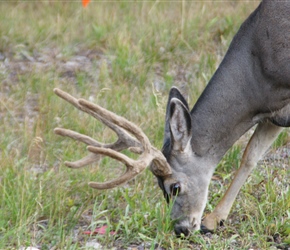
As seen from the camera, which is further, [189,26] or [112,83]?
[189,26]

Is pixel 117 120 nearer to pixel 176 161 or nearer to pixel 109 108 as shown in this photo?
pixel 176 161

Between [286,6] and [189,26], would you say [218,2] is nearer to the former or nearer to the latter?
[189,26]

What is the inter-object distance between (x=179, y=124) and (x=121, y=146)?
1.52 feet

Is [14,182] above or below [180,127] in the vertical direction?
below

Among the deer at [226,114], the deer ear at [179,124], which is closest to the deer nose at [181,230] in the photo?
the deer at [226,114]

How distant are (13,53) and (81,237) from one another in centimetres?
423

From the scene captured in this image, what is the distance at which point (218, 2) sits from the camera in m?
10.3

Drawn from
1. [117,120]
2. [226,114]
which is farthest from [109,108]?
[117,120]

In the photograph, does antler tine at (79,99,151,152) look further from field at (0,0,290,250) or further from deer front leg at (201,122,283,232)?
deer front leg at (201,122,283,232)

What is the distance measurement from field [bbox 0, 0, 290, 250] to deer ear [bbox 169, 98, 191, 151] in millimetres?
485

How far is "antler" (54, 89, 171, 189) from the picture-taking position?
5.41m

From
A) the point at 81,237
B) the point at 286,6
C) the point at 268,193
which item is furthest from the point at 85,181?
the point at 286,6

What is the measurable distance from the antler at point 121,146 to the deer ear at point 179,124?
0.66ft

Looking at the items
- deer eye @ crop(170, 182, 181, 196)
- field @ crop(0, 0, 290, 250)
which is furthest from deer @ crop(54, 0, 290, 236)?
field @ crop(0, 0, 290, 250)
